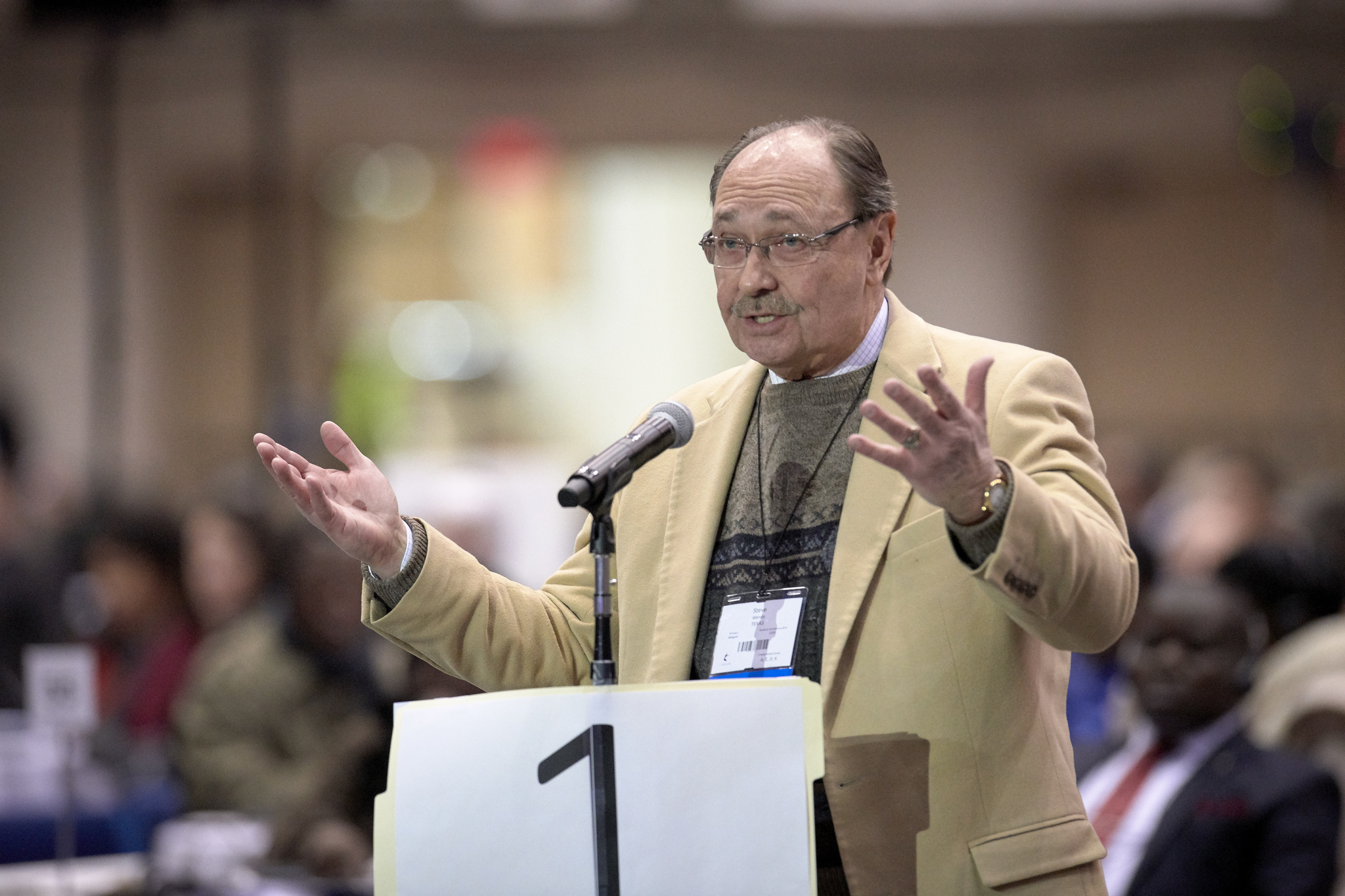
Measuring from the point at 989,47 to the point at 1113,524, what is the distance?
34.4ft

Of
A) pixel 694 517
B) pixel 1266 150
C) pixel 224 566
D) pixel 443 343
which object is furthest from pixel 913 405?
pixel 443 343

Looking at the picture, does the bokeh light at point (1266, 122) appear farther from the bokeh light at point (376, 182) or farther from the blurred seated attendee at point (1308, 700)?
the blurred seated attendee at point (1308, 700)

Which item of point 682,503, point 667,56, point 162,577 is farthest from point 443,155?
point 682,503

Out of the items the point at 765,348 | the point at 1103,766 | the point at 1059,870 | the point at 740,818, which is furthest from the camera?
the point at 1103,766

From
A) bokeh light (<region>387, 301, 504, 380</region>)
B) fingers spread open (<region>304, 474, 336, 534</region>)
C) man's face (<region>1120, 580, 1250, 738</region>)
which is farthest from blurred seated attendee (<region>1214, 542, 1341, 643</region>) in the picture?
bokeh light (<region>387, 301, 504, 380</region>)

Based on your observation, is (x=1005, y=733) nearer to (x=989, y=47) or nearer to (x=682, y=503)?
(x=682, y=503)

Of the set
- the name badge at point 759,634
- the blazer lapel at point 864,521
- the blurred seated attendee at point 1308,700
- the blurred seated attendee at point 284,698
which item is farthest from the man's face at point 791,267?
the blurred seated attendee at point 284,698

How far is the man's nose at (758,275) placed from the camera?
216cm

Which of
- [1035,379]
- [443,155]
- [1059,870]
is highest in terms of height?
[443,155]

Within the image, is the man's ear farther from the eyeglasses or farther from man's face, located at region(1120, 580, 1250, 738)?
man's face, located at region(1120, 580, 1250, 738)

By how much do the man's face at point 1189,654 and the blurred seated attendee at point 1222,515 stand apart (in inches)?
77.7

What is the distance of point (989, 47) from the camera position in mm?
11875

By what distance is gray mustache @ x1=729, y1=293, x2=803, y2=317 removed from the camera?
218 centimetres

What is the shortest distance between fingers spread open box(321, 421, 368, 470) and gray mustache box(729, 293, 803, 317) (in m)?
0.52
